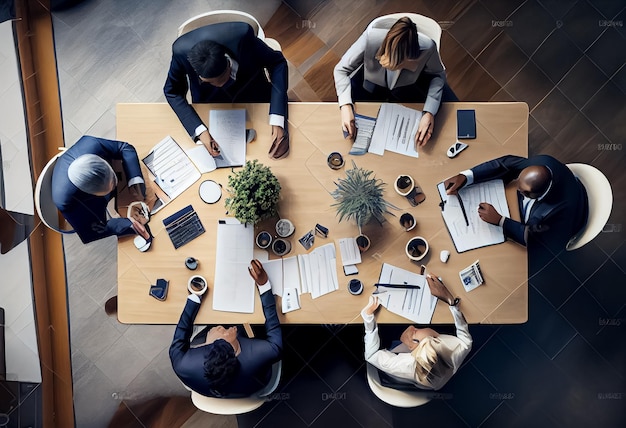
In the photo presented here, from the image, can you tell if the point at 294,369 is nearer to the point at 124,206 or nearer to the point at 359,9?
the point at 124,206

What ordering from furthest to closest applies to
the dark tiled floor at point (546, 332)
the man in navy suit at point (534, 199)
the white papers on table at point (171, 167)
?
1. the dark tiled floor at point (546, 332)
2. the white papers on table at point (171, 167)
3. the man in navy suit at point (534, 199)

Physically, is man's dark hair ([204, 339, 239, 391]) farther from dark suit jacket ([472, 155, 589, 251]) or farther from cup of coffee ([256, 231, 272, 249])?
dark suit jacket ([472, 155, 589, 251])

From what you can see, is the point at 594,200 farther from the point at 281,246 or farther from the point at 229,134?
the point at 229,134

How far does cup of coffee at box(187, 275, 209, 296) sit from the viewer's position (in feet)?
8.04

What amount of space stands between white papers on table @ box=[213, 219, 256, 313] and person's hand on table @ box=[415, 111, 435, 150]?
968mm

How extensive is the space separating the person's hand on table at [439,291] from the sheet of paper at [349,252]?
1.25 feet

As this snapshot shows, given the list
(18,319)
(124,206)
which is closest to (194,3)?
(124,206)

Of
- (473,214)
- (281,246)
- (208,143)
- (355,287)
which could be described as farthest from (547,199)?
(208,143)

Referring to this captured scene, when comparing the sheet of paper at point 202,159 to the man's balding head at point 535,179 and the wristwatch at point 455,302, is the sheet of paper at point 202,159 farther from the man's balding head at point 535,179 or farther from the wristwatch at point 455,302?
the man's balding head at point 535,179

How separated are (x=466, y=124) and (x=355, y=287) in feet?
3.33

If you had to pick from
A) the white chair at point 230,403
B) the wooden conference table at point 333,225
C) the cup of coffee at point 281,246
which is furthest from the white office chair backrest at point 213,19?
the white chair at point 230,403

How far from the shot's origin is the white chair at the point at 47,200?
248 cm

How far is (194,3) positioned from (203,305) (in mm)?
2248

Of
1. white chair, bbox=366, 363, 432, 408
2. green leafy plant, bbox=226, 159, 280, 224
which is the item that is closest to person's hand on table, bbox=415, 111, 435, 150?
green leafy plant, bbox=226, 159, 280, 224
